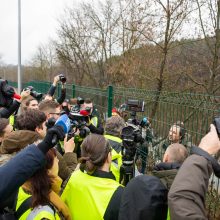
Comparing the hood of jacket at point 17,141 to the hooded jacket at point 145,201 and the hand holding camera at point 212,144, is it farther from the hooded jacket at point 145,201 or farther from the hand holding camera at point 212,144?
the hand holding camera at point 212,144

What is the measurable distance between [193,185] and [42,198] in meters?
1.01

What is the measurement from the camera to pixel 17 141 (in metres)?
2.45

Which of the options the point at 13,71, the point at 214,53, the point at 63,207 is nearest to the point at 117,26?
the point at 214,53

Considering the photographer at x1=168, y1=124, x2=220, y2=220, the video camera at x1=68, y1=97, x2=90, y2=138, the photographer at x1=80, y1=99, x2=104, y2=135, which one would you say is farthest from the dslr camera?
the photographer at x1=168, y1=124, x2=220, y2=220

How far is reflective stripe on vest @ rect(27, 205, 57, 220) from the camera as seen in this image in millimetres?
1842

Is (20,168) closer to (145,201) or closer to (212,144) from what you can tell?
(145,201)

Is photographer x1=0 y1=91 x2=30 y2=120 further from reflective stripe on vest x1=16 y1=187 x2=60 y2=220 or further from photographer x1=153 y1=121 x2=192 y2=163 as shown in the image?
reflective stripe on vest x1=16 y1=187 x2=60 y2=220

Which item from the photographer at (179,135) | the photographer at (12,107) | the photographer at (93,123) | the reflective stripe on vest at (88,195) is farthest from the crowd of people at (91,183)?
the photographer at (12,107)

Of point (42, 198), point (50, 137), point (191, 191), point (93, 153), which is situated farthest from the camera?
point (93, 153)

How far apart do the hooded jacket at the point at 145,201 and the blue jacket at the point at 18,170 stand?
0.54 m

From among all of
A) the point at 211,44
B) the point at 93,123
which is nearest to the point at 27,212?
the point at 93,123

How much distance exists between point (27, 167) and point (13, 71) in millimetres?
40704

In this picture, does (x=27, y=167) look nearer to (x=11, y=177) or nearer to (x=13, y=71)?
(x=11, y=177)

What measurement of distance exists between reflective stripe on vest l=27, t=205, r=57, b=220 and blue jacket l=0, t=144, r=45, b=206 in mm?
374
